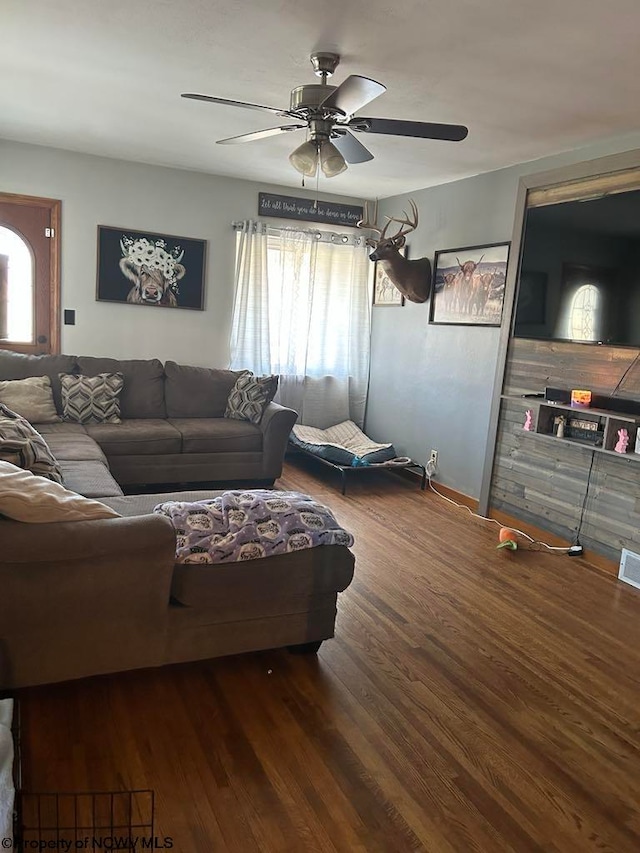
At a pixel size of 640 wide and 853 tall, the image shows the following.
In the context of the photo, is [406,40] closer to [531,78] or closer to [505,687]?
[531,78]

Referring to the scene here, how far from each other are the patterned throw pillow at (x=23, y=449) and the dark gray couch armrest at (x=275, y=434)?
2.07 meters

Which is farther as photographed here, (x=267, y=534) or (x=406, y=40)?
(x=406, y=40)

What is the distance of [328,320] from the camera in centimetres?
596

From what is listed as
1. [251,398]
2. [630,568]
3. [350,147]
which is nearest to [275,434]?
[251,398]

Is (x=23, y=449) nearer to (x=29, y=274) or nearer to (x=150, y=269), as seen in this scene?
(x=29, y=274)

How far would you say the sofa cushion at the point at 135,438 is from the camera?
14.0 feet

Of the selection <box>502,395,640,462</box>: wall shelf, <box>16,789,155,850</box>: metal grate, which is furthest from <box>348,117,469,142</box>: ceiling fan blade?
<box>16,789,155,850</box>: metal grate

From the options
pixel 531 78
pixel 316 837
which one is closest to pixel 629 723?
pixel 316 837

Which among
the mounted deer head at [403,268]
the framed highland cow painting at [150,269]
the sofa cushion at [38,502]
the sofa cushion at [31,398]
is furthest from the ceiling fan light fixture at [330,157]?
the framed highland cow painting at [150,269]

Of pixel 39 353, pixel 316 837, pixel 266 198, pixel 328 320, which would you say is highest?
pixel 266 198

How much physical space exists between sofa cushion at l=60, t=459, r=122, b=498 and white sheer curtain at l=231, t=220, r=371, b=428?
244 cm

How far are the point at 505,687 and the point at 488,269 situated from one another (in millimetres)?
3072

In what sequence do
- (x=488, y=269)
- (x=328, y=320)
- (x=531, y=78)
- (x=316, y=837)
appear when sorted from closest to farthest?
(x=316, y=837) < (x=531, y=78) < (x=488, y=269) < (x=328, y=320)

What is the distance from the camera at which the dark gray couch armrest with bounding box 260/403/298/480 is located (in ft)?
15.5
